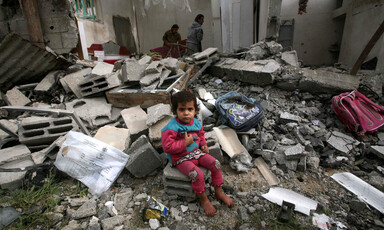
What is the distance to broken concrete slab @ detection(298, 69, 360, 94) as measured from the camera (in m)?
3.78

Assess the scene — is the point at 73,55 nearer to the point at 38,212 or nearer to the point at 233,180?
the point at 38,212

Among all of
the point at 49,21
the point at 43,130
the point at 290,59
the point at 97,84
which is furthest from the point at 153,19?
→ the point at 43,130

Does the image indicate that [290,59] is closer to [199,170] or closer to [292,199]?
[292,199]

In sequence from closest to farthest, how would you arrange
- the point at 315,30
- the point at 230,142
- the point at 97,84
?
the point at 230,142 → the point at 97,84 → the point at 315,30

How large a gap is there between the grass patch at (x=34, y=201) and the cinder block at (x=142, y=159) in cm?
87

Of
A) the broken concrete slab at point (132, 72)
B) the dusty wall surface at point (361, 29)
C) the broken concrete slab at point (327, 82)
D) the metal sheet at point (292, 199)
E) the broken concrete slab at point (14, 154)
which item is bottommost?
the metal sheet at point (292, 199)

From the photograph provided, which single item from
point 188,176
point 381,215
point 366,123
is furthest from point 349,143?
point 188,176

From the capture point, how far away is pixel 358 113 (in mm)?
3047

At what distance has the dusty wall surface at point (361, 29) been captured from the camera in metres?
5.24

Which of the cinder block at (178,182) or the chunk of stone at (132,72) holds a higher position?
the chunk of stone at (132,72)

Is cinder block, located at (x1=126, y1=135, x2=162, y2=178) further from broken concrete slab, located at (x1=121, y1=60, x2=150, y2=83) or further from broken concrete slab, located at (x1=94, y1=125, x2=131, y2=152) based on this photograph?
broken concrete slab, located at (x1=121, y1=60, x2=150, y2=83)

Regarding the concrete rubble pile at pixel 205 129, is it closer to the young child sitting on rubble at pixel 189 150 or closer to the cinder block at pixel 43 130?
the cinder block at pixel 43 130

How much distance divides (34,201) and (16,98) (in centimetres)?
326

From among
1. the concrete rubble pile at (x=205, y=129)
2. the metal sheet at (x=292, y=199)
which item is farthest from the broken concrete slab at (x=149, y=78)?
the metal sheet at (x=292, y=199)
